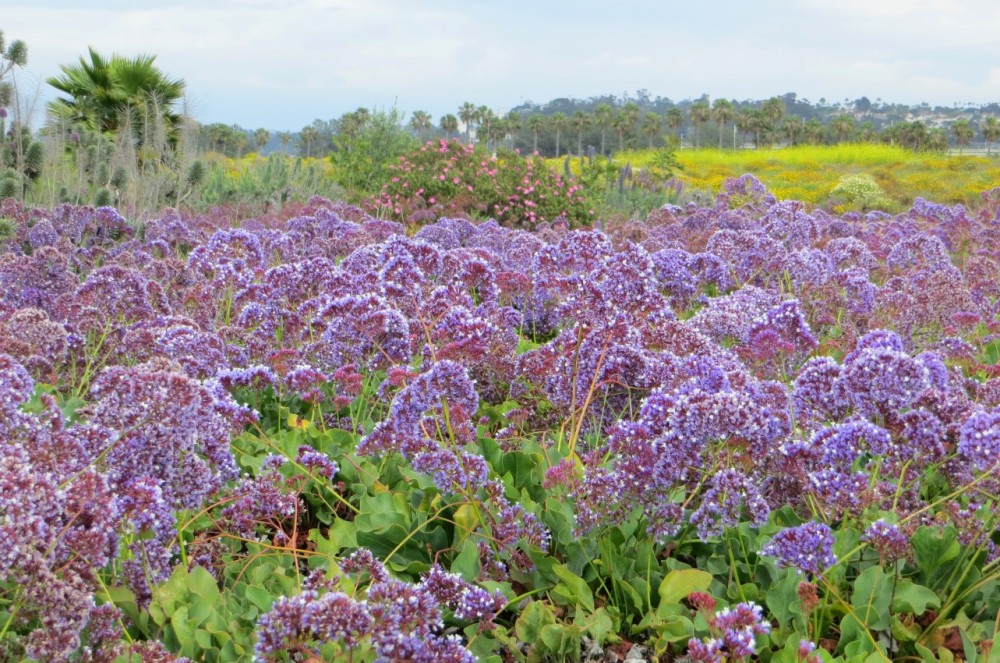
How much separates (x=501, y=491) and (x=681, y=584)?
0.73 m

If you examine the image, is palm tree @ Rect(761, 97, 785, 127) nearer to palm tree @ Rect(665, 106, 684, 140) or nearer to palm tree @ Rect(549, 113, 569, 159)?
palm tree @ Rect(665, 106, 684, 140)

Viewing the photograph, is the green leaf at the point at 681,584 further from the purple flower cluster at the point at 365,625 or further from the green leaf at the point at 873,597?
the purple flower cluster at the point at 365,625

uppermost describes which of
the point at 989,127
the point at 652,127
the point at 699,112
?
the point at 699,112

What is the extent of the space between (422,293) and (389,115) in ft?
54.6

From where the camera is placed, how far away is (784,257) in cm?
666

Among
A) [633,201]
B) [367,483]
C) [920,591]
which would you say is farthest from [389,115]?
[920,591]

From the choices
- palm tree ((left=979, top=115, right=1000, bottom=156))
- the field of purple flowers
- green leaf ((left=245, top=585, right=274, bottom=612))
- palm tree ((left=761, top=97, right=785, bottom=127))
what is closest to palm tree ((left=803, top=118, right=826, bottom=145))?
palm tree ((left=761, top=97, right=785, bottom=127))

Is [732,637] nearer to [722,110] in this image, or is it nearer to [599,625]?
[599,625]

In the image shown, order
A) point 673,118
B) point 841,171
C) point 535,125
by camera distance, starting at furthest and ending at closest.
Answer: point 535,125 → point 673,118 → point 841,171

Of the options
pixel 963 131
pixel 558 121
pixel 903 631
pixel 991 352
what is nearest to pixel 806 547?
pixel 903 631

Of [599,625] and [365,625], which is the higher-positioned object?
[365,625]

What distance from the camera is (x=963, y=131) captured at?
66375 mm

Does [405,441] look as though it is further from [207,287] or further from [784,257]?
[784,257]

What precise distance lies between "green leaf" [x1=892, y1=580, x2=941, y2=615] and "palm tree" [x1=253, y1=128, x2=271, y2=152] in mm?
111748
